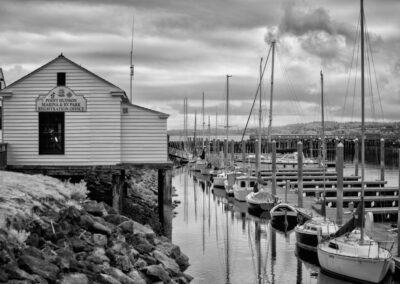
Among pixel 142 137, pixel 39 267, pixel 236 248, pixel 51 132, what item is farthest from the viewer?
pixel 236 248

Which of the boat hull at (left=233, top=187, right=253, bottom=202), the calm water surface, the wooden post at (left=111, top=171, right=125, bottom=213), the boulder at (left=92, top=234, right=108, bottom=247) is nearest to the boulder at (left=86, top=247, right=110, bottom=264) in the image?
the boulder at (left=92, top=234, right=108, bottom=247)

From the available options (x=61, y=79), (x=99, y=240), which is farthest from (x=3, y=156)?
(x=99, y=240)

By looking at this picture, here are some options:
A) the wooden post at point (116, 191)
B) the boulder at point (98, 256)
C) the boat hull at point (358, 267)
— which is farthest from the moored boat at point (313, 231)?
the boulder at point (98, 256)

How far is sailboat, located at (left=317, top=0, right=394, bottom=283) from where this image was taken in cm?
2570

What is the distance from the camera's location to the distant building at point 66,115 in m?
28.7

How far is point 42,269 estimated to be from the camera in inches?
623

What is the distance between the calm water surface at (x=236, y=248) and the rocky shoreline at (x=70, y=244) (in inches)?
217

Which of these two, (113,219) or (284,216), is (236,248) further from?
(113,219)

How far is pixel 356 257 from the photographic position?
85.8 ft

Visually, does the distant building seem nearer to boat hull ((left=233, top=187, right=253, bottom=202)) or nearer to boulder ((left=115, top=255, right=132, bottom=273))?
boulder ((left=115, top=255, right=132, bottom=273))

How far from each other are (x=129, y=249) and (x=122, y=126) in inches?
361

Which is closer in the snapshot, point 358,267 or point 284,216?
point 358,267

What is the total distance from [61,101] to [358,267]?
646 inches

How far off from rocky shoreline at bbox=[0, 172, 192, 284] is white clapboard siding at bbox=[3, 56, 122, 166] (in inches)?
159
